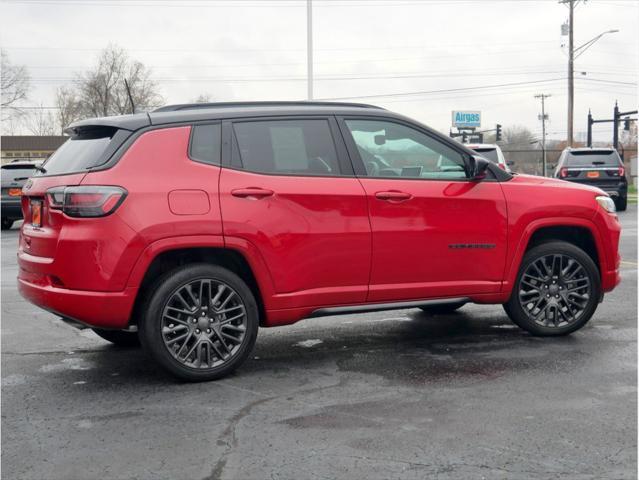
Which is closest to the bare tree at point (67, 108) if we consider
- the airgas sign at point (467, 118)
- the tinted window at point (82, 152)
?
the airgas sign at point (467, 118)

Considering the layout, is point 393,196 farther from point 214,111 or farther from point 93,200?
point 93,200

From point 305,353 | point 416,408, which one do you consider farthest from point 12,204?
point 416,408

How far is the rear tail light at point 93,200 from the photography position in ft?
15.3

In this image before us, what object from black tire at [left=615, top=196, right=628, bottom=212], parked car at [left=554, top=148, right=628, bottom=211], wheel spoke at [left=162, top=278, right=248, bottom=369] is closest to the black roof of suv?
wheel spoke at [left=162, top=278, right=248, bottom=369]

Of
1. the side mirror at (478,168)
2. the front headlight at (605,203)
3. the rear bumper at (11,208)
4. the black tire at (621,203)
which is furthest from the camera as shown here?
the black tire at (621,203)

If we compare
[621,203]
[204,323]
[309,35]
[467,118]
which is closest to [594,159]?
[621,203]

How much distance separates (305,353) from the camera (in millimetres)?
5711

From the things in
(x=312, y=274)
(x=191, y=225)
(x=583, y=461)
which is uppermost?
(x=191, y=225)

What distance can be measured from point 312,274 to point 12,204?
15.3 meters

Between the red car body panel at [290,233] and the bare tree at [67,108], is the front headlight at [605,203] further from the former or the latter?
the bare tree at [67,108]

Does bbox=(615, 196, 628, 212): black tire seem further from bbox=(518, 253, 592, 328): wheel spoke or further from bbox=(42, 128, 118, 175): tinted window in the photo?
bbox=(42, 128, 118, 175): tinted window

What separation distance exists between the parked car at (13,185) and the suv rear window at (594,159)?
14.2 m

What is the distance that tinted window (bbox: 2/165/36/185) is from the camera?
61.9 ft

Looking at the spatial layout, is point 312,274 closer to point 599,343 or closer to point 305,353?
point 305,353
